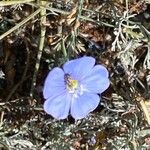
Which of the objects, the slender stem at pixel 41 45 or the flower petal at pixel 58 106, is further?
the slender stem at pixel 41 45

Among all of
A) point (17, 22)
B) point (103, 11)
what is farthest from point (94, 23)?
point (17, 22)

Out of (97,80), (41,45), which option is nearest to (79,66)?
(97,80)

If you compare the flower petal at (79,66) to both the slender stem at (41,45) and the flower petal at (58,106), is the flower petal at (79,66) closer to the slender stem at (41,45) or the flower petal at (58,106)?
the flower petal at (58,106)

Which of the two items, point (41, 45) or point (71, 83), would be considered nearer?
point (71, 83)

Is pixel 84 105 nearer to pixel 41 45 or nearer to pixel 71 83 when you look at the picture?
pixel 71 83

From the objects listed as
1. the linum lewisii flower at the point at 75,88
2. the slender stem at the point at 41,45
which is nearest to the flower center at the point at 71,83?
the linum lewisii flower at the point at 75,88

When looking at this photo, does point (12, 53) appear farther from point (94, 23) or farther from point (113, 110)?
point (113, 110)
